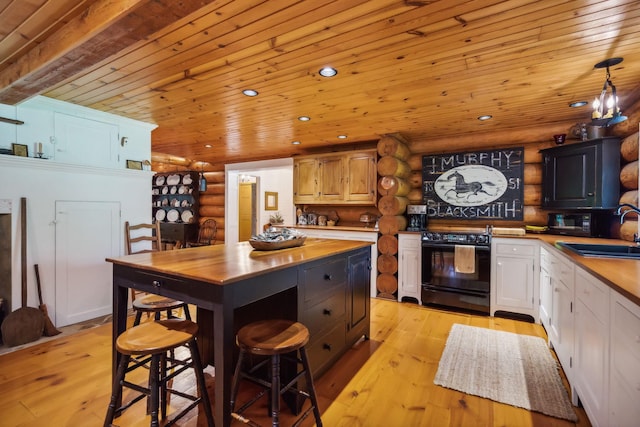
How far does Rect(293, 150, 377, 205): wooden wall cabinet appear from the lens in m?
4.50

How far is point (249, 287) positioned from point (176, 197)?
623 centimetres

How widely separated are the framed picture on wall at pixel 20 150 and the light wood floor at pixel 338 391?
179 centimetres

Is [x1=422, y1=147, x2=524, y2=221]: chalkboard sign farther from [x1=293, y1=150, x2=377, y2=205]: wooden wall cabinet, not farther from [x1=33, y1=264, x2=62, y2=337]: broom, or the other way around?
[x1=33, y1=264, x2=62, y2=337]: broom

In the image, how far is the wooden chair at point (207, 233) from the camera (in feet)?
21.6

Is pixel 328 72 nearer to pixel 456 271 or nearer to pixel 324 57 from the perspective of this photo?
pixel 324 57

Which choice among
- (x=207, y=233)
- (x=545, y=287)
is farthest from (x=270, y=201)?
(x=545, y=287)

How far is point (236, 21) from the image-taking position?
1746 millimetres

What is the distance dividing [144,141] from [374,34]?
11.0 feet

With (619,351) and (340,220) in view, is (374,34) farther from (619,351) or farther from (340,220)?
(340,220)

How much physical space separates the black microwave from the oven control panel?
0.86 meters

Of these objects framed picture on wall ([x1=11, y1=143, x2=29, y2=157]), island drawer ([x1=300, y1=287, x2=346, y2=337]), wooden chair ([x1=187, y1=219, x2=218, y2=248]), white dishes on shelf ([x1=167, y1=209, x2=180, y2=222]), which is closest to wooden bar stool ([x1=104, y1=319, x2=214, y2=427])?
island drawer ([x1=300, y1=287, x2=346, y2=337])

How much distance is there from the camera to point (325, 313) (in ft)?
7.15

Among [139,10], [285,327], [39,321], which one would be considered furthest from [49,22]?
[39,321]

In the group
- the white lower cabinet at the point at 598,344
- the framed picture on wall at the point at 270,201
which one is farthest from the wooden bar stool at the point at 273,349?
the framed picture on wall at the point at 270,201
